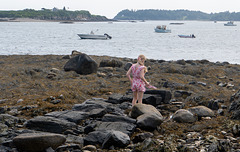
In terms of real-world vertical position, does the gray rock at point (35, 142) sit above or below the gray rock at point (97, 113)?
above

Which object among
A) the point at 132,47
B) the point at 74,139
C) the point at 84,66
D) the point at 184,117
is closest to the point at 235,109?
the point at 184,117

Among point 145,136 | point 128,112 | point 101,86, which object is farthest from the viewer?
point 101,86

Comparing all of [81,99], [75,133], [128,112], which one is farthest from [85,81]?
[75,133]

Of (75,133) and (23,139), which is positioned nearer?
(23,139)

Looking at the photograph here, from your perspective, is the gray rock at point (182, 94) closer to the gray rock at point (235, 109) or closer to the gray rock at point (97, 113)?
the gray rock at point (235, 109)

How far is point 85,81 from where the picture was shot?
1516 cm

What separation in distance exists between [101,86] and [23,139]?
810cm

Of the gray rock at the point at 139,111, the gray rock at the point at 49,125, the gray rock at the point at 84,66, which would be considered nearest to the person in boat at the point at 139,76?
the gray rock at the point at 139,111

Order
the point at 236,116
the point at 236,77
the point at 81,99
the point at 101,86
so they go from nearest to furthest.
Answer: the point at 236,116
the point at 81,99
the point at 101,86
the point at 236,77

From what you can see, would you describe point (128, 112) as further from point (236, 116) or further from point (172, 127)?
point (236, 116)

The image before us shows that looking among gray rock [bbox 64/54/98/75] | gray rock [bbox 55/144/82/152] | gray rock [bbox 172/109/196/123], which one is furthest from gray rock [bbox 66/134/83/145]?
gray rock [bbox 64/54/98/75]

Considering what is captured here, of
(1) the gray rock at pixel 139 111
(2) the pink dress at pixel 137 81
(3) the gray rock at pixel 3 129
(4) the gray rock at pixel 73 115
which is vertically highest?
(2) the pink dress at pixel 137 81

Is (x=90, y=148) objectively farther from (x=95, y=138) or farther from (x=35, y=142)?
(x=35, y=142)

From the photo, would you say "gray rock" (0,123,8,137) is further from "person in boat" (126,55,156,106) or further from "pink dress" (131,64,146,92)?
"pink dress" (131,64,146,92)
